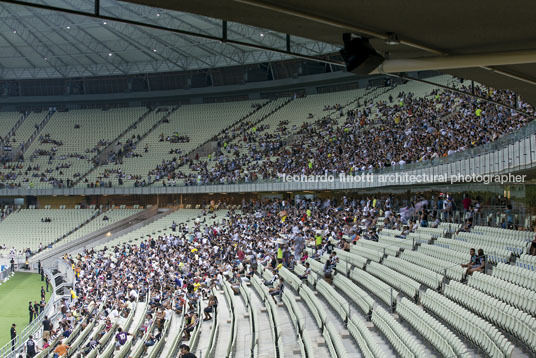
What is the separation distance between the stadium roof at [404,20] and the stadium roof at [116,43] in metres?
33.0

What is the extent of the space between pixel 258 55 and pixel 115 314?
30714mm

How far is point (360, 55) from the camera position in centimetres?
469

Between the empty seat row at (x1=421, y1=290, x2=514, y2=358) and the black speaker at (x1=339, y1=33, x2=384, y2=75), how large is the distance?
476cm

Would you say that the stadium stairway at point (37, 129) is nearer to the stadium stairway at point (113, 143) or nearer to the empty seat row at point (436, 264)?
the stadium stairway at point (113, 143)

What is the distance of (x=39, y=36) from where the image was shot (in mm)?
45438

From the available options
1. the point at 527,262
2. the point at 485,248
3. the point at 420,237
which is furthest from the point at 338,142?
the point at 527,262

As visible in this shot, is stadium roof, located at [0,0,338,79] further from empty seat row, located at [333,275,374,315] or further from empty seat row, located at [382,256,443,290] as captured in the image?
empty seat row, located at [382,256,443,290]

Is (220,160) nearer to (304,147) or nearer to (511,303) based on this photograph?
(304,147)

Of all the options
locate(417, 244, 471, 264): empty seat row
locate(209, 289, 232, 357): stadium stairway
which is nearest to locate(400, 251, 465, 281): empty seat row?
locate(417, 244, 471, 264): empty seat row

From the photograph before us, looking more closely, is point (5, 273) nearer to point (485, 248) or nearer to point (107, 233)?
point (107, 233)

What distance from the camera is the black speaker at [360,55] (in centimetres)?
470

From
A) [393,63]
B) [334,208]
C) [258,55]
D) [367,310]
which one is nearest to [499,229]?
[367,310]

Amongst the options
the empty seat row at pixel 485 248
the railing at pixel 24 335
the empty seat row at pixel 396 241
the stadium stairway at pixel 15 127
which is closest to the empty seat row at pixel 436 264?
the empty seat row at pixel 485 248

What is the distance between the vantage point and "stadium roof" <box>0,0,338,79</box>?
39.3 metres
